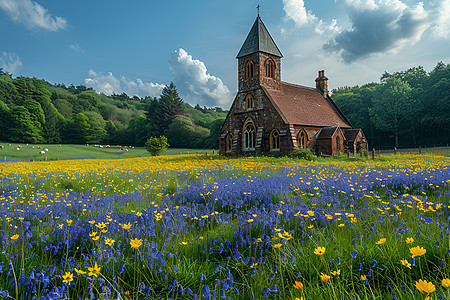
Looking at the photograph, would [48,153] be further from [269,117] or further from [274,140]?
[274,140]

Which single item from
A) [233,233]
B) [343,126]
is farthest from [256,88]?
[233,233]

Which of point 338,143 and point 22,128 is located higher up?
point 22,128

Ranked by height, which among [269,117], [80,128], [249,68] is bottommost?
[269,117]

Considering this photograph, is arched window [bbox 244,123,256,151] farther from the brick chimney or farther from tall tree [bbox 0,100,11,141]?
tall tree [bbox 0,100,11,141]

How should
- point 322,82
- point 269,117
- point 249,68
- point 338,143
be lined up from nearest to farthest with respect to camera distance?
point 269,117 < point 338,143 < point 249,68 < point 322,82

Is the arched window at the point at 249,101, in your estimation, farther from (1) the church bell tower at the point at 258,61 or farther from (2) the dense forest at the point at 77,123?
(2) the dense forest at the point at 77,123

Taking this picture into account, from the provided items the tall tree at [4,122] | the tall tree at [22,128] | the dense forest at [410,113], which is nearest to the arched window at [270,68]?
the dense forest at [410,113]

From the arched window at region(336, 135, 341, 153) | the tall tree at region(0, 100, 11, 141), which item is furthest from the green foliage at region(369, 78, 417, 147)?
the tall tree at region(0, 100, 11, 141)

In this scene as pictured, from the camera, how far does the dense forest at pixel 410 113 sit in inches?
2000

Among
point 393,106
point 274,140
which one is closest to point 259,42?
point 274,140

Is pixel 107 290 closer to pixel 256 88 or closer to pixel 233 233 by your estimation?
pixel 233 233

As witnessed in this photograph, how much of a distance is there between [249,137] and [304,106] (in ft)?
27.4

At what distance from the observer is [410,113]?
53.5m

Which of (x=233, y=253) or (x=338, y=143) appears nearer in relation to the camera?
(x=233, y=253)
